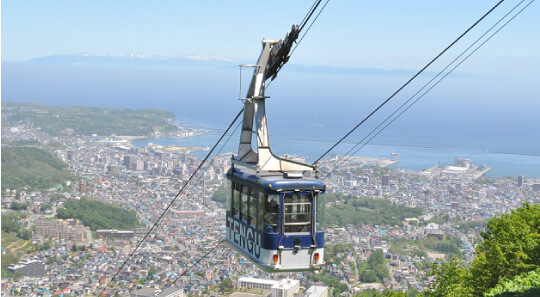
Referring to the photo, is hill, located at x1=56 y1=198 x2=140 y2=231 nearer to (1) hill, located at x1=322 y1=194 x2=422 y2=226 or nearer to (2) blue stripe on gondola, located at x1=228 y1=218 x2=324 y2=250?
(1) hill, located at x1=322 y1=194 x2=422 y2=226

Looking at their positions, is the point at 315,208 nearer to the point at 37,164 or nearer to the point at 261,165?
the point at 261,165

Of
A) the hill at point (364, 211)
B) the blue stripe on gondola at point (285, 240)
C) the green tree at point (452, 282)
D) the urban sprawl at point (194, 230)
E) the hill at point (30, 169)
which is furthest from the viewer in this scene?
the hill at point (30, 169)

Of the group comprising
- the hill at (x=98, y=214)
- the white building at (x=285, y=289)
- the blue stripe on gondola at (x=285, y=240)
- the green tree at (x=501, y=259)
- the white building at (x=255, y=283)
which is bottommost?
the hill at (x=98, y=214)

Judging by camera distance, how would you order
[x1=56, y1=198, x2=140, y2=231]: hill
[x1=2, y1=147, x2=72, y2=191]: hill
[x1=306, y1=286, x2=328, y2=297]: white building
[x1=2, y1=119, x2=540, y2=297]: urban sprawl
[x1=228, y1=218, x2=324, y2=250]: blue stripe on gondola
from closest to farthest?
1. [x1=228, y1=218, x2=324, y2=250]: blue stripe on gondola
2. [x1=306, y1=286, x2=328, y2=297]: white building
3. [x1=2, y1=119, x2=540, y2=297]: urban sprawl
4. [x1=56, y1=198, x2=140, y2=231]: hill
5. [x1=2, y1=147, x2=72, y2=191]: hill

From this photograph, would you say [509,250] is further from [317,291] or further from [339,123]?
[339,123]

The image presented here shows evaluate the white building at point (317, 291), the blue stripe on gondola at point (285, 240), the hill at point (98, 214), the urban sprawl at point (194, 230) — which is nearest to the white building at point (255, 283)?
the urban sprawl at point (194, 230)

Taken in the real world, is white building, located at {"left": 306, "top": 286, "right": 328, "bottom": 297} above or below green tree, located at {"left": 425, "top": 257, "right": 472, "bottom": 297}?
below

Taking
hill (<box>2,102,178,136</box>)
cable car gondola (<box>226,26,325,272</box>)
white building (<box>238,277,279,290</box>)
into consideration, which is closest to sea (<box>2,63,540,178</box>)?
hill (<box>2,102,178,136</box>)

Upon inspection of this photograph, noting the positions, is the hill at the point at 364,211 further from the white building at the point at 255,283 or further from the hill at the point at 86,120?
the hill at the point at 86,120
